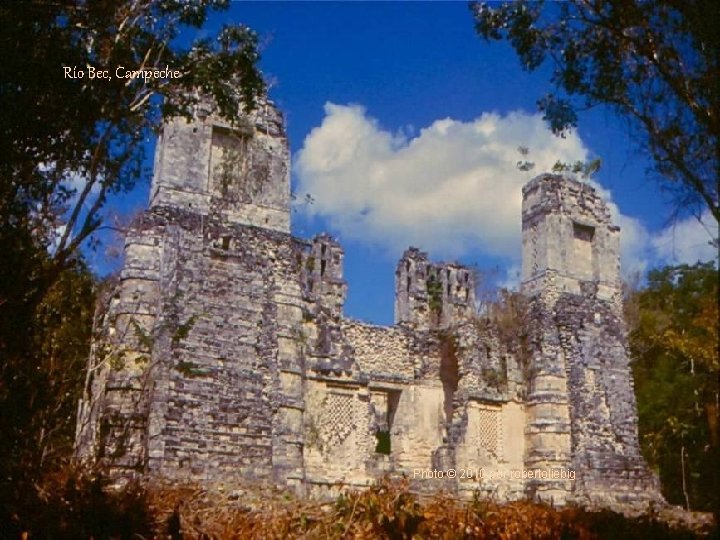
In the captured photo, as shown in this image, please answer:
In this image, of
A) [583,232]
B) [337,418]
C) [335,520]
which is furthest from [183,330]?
[583,232]

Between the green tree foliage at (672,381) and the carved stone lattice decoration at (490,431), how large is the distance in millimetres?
4339

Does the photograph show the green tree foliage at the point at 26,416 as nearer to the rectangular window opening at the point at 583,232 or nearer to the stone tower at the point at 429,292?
the stone tower at the point at 429,292

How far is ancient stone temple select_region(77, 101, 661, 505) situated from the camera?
11961 millimetres

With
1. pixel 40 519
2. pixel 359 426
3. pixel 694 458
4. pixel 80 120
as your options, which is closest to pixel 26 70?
pixel 80 120

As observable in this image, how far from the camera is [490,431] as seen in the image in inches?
699

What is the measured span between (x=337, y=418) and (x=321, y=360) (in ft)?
3.94

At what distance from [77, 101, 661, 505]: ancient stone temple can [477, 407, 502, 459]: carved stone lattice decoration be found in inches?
1.6

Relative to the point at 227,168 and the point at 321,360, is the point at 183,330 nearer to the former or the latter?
the point at 227,168

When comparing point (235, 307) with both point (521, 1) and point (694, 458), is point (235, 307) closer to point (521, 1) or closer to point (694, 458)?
point (521, 1)

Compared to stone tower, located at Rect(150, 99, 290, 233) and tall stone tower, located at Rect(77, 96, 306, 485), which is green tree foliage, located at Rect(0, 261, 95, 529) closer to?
tall stone tower, located at Rect(77, 96, 306, 485)

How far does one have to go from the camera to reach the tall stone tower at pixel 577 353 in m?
17.1

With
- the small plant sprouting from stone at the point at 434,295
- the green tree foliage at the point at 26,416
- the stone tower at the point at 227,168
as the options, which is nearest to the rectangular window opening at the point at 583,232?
the small plant sprouting from stone at the point at 434,295

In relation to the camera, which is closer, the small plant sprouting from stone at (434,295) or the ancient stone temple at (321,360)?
the ancient stone temple at (321,360)

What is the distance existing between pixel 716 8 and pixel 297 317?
955cm
